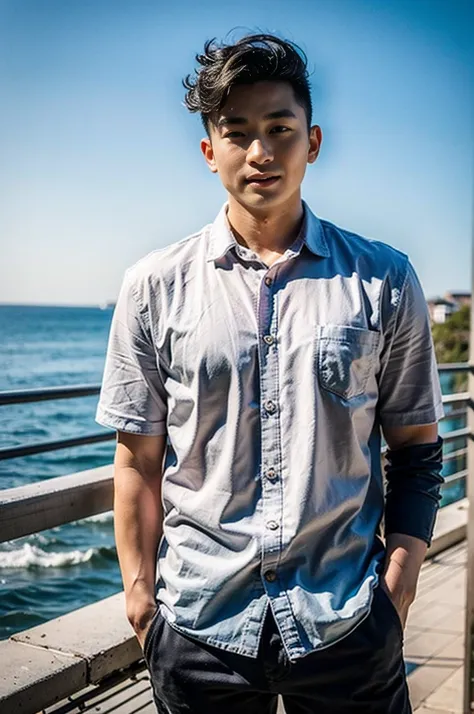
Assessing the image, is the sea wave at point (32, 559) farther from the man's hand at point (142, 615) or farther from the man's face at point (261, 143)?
the man's face at point (261, 143)

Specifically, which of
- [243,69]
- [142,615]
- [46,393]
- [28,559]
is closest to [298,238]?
[243,69]

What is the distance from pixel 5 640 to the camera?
213cm

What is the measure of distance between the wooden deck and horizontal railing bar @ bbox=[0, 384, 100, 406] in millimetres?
776

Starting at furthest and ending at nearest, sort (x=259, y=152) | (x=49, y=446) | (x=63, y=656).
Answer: (x=49, y=446), (x=63, y=656), (x=259, y=152)

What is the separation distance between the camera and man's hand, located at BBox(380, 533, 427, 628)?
1.45 metres

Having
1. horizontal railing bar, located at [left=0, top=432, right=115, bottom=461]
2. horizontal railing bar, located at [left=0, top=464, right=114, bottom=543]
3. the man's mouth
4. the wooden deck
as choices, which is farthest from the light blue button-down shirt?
the wooden deck

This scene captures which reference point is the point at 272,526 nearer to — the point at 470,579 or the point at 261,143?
the point at 261,143

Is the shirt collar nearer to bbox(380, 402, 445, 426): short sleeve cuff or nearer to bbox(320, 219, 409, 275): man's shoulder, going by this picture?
bbox(320, 219, 409, 275): man's shoulder

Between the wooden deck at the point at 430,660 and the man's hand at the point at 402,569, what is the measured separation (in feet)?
2.79

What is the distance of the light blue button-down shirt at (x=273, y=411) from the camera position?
1361mm

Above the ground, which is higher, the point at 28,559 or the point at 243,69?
the point at 243,69

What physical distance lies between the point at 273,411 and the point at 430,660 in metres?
2.20

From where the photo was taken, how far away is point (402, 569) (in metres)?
1.47

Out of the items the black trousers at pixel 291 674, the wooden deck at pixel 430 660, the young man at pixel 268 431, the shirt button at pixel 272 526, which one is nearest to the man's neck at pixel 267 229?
the young man at pixel 268 431
